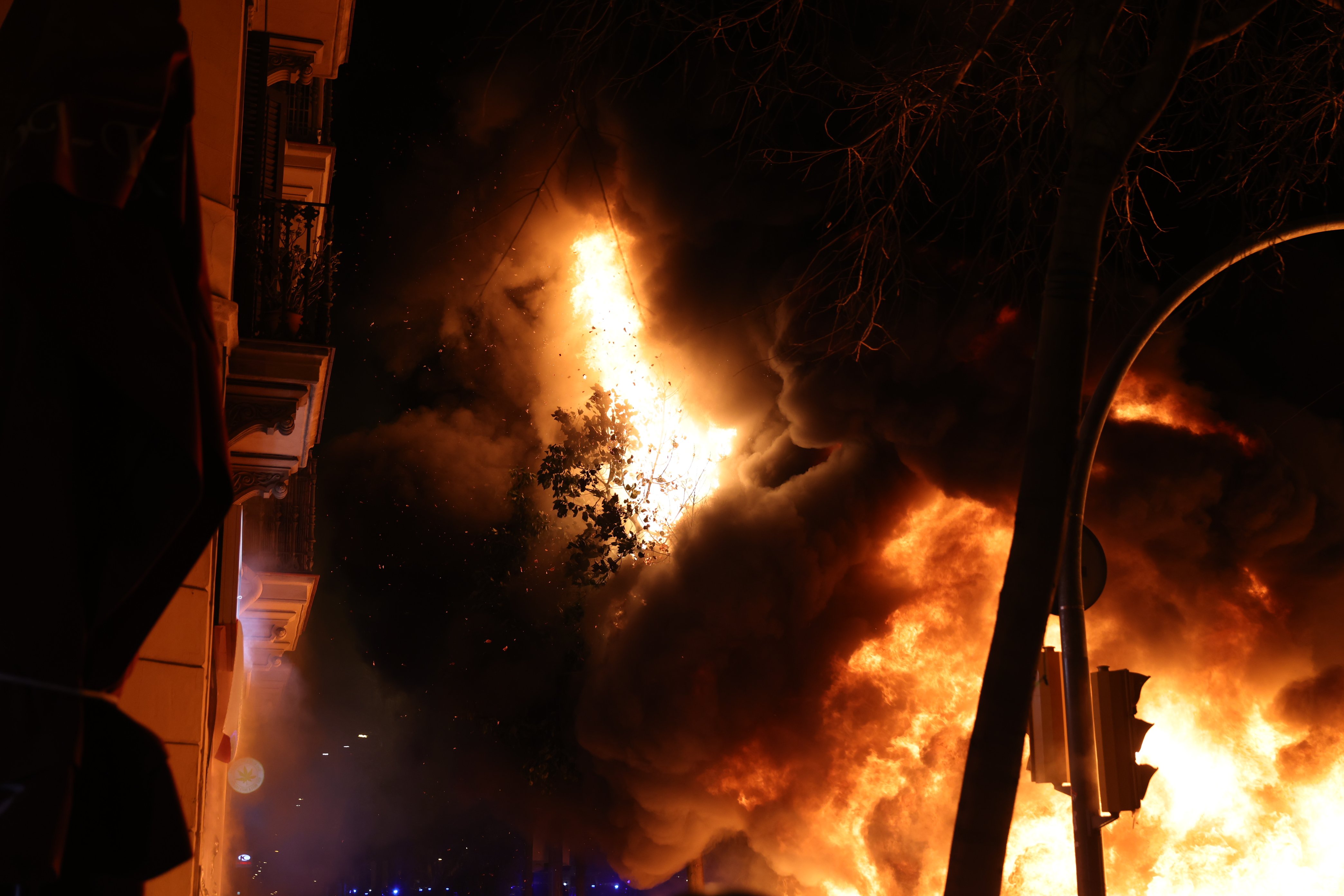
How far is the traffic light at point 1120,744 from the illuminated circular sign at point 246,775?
24.2 metres

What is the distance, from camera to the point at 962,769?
61.4ft

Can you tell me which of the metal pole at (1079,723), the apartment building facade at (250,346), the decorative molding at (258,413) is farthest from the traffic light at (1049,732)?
the decorative molding at (258,413)

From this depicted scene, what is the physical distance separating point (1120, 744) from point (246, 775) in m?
24.5

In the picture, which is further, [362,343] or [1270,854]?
[362,343]

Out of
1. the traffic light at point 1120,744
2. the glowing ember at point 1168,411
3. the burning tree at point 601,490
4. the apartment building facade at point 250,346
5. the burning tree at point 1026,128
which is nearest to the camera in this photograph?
the burning tree at point 1026,128

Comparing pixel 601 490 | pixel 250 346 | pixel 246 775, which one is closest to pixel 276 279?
pixel 250 346

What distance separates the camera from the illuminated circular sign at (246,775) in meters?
26.3

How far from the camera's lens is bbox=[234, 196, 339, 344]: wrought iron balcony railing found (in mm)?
9016

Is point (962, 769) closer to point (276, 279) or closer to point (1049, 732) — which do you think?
point (1049, 732)

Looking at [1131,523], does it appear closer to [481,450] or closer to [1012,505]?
[1012,505]

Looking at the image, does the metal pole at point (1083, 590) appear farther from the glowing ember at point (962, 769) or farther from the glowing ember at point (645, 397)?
the glowing ember at point (645, 397)

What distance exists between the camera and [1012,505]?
1894cm

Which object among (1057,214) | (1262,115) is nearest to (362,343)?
(1262,115)

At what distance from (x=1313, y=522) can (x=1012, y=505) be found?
470cm
